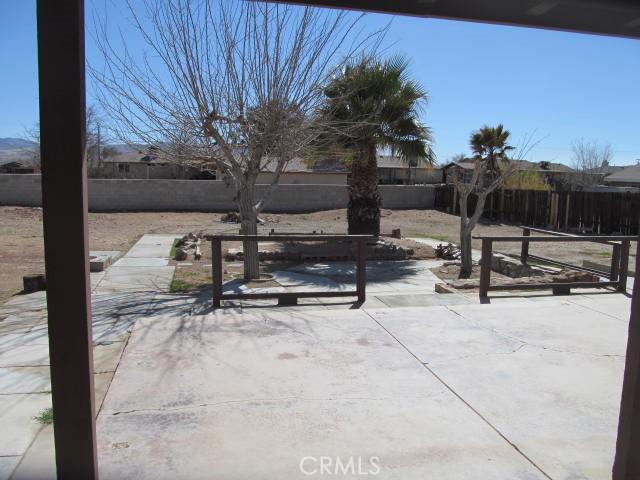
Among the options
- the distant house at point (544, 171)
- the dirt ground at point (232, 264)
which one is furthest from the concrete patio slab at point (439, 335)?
the distant house at point (544, 171)

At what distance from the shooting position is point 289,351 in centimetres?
538

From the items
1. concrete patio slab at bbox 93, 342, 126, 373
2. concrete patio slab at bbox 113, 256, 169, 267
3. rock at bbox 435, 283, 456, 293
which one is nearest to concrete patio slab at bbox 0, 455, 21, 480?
concrete patio slab at bbox 93, 342, 126, 373

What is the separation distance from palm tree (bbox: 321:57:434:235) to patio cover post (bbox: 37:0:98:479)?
10385 mm

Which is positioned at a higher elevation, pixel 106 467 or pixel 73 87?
pixel 73 87


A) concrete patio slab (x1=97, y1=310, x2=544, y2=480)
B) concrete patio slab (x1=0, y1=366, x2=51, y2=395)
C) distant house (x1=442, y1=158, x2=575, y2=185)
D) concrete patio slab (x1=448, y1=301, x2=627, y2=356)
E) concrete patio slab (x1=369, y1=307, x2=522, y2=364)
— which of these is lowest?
concrete patio slab (x1=0, y1=366, x2=51, y2=395)

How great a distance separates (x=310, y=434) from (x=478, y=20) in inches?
110

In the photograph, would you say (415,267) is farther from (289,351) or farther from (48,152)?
(48,152)

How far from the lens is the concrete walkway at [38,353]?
346cm

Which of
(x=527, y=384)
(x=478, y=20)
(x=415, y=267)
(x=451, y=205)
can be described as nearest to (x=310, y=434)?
(x=527, y=384)

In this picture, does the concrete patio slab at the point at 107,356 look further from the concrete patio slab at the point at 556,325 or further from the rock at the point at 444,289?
the rock at the point at 444,289

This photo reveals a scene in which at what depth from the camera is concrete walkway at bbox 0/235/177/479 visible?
3463 mm

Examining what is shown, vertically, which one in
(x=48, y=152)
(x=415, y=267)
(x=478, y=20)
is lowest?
(x=415, y=267)

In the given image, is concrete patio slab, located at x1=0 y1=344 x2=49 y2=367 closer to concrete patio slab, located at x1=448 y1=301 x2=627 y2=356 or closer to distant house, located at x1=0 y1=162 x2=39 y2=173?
concrete patio slab, located at x1=448 y1=301 x2=627 y2=356

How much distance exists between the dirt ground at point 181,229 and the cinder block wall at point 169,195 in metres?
1.18
